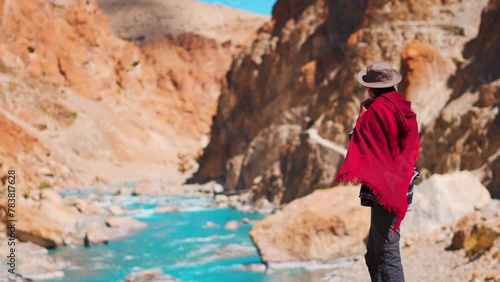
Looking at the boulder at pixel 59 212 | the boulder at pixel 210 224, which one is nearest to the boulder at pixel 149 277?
the boulder at pixel 59 212

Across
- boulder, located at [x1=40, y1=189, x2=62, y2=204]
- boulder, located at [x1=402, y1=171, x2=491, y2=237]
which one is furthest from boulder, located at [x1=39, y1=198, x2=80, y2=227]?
boulder, located at [x1=402, y1=171, x2=491, y2=237]

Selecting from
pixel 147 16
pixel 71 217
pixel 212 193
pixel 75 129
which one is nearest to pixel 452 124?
pixel 71 217

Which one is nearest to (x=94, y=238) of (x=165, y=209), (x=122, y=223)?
(x=122, y=223)

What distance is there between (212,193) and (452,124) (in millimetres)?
18060

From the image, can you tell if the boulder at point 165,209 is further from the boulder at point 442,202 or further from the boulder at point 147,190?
the boulder at point 442,202

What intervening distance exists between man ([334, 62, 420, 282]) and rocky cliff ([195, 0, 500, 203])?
9.09m

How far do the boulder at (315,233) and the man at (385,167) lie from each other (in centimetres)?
683

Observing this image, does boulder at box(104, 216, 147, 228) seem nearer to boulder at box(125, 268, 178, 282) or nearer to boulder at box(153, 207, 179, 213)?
boulder at box(153, 207, 179, 213)

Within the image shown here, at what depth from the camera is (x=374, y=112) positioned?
12.8 feet

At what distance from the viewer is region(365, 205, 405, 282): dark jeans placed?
155 inches

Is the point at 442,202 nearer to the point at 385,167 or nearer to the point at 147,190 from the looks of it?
the point at 385,167

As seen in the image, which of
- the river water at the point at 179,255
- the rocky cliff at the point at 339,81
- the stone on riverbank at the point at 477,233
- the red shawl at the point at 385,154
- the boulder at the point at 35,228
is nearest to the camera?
the red shawl at the point at 385,154

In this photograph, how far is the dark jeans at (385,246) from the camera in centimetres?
394

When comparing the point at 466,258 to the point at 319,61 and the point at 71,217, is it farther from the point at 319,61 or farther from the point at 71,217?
the point at 319,61
